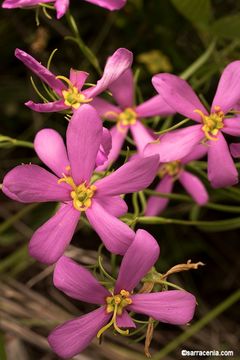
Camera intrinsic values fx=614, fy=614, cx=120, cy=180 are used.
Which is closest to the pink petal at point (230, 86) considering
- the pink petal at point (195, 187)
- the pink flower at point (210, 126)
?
the pink flower at point (210, 126)

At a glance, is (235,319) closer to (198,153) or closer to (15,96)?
(198,153)

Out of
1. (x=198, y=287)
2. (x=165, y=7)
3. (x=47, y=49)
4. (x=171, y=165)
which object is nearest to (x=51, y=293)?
(x=198, y=287)

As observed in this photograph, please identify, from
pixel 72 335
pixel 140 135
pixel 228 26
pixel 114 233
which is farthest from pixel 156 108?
pixel 72 335

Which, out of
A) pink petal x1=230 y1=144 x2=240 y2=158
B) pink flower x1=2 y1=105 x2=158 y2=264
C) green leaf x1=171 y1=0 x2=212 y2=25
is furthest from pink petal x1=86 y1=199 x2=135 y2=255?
green leaf x1=171 y1=0 x2=212 y2=25

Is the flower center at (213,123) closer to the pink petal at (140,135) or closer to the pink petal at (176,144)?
the pink petal at (176,144)

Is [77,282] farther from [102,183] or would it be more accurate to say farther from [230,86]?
[230,86]

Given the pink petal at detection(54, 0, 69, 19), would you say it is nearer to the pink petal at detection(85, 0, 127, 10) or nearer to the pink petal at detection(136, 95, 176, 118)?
the pink petal at detection(85, 0, 127, 10)
